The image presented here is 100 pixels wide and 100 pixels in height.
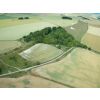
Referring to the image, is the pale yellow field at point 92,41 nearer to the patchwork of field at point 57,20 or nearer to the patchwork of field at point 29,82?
the patchwork of field at point 57,20

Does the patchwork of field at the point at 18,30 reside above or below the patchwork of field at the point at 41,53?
above

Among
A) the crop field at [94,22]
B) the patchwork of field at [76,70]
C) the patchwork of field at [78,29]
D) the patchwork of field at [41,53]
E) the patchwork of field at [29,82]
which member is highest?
the crop field at [94,22]

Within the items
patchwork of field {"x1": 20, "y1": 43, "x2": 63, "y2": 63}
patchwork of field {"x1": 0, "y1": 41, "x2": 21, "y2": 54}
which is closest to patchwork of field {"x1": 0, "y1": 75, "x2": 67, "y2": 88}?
patchwork of field {"x1": 20, "y1": 43, "x2": 63, "y2": 63}

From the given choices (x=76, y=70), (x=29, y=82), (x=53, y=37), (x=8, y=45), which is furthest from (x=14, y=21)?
(x=76, y=70)

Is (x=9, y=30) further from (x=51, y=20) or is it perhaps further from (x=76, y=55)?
(x=76, y=55)

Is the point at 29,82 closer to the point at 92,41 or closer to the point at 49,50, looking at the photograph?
the point at 49,50

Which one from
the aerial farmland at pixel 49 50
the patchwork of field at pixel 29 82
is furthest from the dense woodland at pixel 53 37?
the patchwork of field at pixel 29 82

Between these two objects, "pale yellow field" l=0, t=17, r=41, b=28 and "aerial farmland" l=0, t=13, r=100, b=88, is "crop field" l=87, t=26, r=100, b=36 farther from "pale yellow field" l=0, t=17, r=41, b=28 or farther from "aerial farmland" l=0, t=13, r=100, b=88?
"pale yellow field" l=0, t=17, r=41, b=28

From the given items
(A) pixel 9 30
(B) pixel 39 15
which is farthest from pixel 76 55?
(A) pixel 9 30
